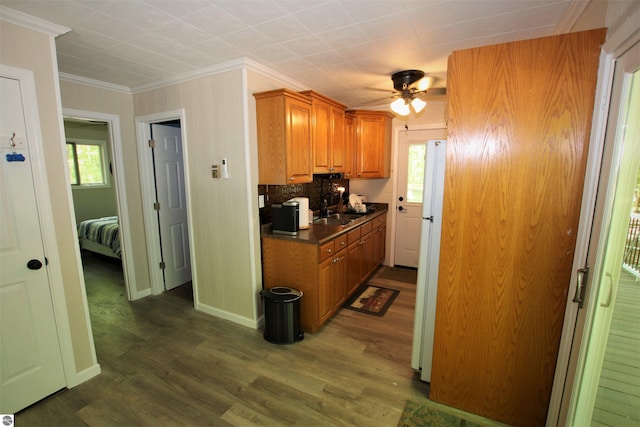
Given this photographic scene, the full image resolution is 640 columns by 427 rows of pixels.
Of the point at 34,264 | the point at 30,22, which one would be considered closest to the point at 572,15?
the point at 30,22

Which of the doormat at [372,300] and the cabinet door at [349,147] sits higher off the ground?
the cabinet door at [349,147]

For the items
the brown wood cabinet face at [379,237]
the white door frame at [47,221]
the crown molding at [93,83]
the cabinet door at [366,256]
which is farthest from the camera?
the brown wood cabinet face at [379,237]

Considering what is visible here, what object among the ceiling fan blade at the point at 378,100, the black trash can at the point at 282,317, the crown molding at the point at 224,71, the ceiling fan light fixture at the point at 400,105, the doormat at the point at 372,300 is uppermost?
the ceiling fan blade at the point at 378,100

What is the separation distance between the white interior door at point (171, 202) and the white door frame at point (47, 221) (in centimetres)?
153

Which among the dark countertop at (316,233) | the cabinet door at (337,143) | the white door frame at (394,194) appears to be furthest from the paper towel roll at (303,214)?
the white door frame at (394,194)

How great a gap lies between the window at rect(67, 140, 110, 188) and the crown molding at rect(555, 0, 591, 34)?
24.6 ft

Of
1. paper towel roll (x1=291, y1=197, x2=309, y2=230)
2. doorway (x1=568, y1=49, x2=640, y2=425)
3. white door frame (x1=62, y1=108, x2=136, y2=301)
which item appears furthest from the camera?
white door frame (x1=62, y1=108, x2=136, y2=301)

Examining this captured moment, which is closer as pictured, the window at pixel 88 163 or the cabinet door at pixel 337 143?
the cabinet door at pixel 337 143

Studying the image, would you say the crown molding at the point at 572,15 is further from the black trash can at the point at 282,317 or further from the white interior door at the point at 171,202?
the white interior door at the point at 171,202

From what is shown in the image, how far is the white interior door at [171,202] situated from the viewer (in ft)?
11.6

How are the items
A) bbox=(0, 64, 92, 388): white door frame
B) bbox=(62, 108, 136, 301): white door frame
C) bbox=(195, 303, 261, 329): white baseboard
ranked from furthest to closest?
bbox=(62, 108, 136, 301): white door frame, bbox=(195, 303, 261, 329): white baseboard, bbox=(0, 64, 92, 388): white door frame

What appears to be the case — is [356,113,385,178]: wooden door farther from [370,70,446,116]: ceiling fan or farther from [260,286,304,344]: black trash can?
[260,286,304,344]: black trash can

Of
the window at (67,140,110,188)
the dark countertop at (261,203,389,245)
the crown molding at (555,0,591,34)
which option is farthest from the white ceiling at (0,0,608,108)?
the window at (67,140,110,188)

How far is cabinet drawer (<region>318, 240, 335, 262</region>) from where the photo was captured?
2.63 m
